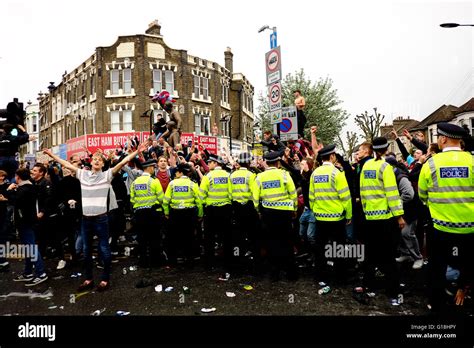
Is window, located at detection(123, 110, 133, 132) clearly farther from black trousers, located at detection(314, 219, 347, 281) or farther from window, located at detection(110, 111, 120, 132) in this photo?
black trousers, located at detection(314, 219, 347, 281)

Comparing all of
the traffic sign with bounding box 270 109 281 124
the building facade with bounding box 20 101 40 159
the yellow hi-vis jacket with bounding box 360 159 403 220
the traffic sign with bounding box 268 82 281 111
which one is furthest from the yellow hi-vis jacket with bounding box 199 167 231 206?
the building facade with bounding box 20 101 40 159

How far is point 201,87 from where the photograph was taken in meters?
30.9

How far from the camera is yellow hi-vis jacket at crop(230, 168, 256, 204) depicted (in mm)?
6652

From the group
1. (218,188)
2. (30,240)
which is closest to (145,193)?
(218,188)

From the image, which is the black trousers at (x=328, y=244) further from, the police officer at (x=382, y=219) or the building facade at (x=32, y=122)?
the building facade at (x=32, y=122)

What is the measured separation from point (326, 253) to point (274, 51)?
18.9 ft

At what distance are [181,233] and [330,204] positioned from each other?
3.33m

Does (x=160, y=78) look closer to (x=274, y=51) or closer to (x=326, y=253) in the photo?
(x=274, y=51)

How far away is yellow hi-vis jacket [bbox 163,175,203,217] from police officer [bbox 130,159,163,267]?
0.18 m

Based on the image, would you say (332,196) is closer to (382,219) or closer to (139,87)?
(382,219)

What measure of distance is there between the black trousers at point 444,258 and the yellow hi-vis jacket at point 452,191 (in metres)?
0.11

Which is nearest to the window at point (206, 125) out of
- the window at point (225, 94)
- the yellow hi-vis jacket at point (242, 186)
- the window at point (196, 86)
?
the window at point (196, 86)

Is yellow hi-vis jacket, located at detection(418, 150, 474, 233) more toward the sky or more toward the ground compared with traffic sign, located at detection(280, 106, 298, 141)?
more toward the ground

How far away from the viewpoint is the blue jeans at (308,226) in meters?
6.81
